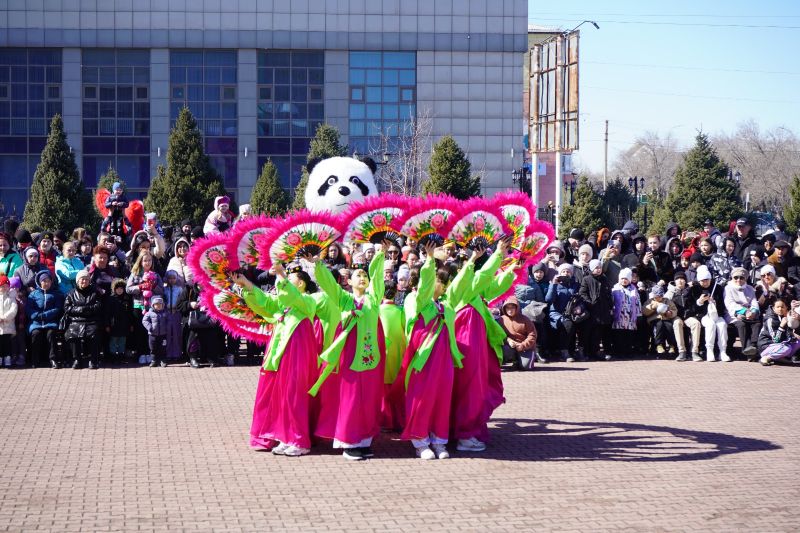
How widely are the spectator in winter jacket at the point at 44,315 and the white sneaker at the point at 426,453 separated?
697 centimetres

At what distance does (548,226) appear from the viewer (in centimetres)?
1066

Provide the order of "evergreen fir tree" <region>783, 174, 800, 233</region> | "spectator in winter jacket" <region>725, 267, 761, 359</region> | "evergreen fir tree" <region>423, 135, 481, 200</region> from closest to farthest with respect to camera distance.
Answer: "spectator in winter jacket" <region>725, 267, 761, 359</region>
"evergreen fir tree" <region>423, 135, 481, 200</region>
"evergreen fir tree" <region>783, 174, 800, 233</region>

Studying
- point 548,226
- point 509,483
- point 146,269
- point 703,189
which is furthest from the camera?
point 703,189

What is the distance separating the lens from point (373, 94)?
52.5m

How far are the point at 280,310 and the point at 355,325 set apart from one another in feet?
2.17

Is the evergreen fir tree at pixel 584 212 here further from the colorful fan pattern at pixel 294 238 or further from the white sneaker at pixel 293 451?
the white sneaker at pixel 293 451

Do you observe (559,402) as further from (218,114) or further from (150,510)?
(218,114)

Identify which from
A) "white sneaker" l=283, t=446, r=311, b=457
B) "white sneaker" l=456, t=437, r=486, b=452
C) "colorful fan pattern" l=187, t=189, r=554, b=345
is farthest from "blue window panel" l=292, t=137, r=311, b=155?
"white sneaker" l=283, t=446, r=311, b=457

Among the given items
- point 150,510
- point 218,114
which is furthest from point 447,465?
point 218,114

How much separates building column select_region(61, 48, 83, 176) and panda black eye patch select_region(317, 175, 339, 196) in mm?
37823

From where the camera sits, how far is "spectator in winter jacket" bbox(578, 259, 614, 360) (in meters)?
15.7

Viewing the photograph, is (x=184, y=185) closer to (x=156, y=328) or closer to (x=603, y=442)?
(x=156, y=328)

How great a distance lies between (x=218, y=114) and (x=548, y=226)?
42.3 meters

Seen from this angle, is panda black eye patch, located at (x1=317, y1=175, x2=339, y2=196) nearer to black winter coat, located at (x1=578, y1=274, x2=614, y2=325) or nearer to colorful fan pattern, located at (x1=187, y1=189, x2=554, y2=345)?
black winter coat, located at (x1=578, y1=274, x2=614, y2=325)
